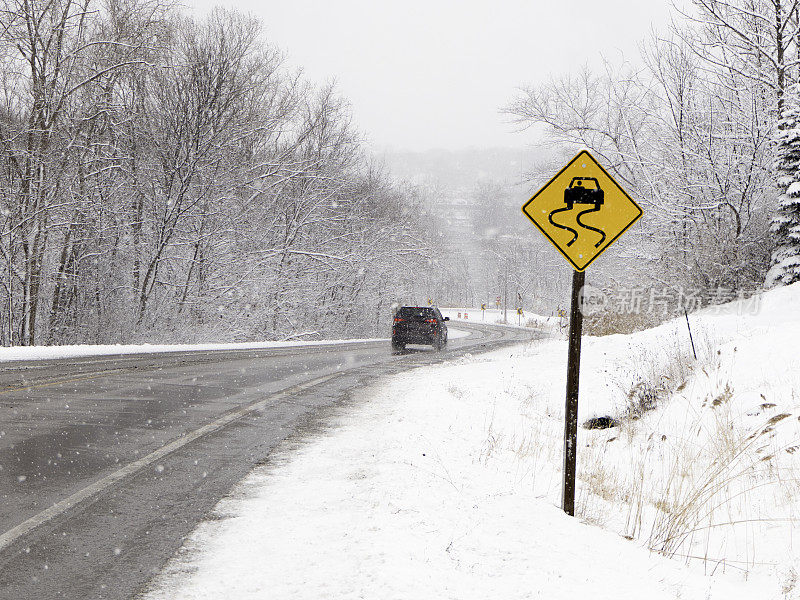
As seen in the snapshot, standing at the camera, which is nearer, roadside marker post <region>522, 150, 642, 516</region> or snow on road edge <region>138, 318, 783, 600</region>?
snow on road edge <region>138, 318, 783, 600</region>

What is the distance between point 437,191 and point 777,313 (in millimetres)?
A: 168258

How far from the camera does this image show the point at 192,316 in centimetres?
2700

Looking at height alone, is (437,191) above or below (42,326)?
above

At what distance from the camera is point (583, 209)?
5215mm

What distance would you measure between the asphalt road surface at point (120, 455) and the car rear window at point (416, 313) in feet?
36.4

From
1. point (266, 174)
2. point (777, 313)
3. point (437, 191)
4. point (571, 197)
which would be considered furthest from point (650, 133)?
point (437, 191)

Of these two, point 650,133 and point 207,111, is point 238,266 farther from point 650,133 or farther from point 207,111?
point 650,133

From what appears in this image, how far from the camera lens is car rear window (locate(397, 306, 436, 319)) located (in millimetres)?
23984

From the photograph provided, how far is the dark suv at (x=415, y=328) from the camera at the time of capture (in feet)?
77.8

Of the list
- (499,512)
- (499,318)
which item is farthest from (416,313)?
(499,318)

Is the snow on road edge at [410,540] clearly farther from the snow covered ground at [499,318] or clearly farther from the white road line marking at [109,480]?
the snow covered ground at [499,318]

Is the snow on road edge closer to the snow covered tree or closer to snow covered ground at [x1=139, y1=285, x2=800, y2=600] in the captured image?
snow covered ground at [x1=139, y1=285, x2=800, y2=600]

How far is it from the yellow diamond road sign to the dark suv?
18.4 m

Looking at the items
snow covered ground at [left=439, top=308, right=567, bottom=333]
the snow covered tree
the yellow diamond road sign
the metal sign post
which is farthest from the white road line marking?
snow covered ground at [left=439, top=308, right=567, bottom=333]
